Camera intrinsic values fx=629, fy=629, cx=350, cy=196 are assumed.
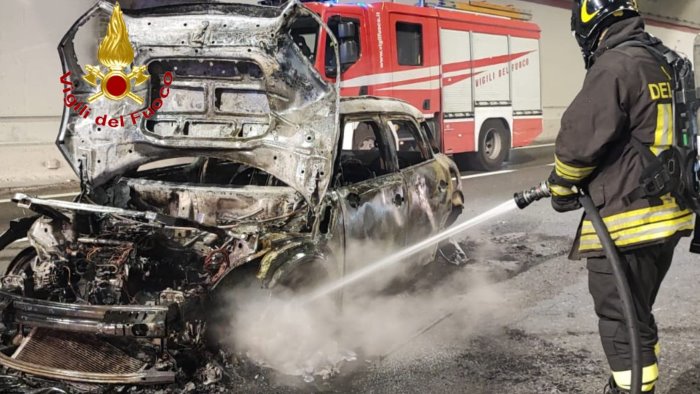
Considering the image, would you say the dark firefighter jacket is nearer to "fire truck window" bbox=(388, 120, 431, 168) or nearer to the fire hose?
the fire hose

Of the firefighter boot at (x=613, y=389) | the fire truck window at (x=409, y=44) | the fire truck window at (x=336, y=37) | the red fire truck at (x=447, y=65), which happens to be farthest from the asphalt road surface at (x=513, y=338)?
the fire truck window at (x=409, y=44)

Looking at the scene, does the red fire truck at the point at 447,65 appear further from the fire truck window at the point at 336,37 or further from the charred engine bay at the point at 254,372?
the charred engine bay at the point at 254,372

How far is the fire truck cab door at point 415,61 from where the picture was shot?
1061 centimetres

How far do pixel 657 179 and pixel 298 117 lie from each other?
2.13 meters

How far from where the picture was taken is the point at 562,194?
290 cm

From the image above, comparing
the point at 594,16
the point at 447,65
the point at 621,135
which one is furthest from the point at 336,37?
the point at 621,135

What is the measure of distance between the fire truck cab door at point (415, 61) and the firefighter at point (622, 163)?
308 inches

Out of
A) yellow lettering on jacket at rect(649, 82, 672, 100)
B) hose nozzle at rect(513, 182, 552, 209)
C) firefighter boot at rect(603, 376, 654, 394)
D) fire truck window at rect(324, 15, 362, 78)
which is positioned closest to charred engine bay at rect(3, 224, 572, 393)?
firefighter boot at rect(603, 376, 654, 394)

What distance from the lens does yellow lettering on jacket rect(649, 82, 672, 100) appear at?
8.61 ft

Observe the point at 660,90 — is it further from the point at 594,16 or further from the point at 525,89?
the point at 525,89

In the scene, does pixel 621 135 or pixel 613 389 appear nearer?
pixel 621 135

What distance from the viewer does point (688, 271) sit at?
5699mm

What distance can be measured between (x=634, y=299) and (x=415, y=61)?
8852 mm

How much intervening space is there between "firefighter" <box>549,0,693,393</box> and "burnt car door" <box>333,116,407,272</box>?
1600 mm
